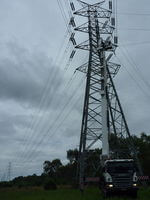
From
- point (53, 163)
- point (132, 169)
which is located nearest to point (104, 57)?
point (132, 169)

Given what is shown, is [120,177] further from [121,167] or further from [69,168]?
[69,168]

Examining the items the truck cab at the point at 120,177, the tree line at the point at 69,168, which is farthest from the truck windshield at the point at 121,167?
the tree line at the point at 69,168

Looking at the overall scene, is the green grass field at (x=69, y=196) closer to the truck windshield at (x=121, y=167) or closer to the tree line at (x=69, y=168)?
the truck windshield at (x=121, y=167)

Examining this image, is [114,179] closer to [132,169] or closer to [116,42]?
[132,169]

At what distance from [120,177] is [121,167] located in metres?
0.70

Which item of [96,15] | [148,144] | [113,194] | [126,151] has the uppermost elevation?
[96,15]

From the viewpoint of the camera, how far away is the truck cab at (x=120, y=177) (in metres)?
27.5

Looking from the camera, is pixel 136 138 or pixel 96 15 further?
pixel 136 138

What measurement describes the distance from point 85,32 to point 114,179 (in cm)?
2620

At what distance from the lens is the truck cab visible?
90.1 feet

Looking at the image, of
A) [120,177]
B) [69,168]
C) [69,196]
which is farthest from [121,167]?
[69,168]

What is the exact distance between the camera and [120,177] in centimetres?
2788

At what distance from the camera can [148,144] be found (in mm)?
91500

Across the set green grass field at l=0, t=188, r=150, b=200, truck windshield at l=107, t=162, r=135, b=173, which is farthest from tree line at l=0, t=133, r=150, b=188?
truck windshield at l=107, t=162, r=135, b=173
